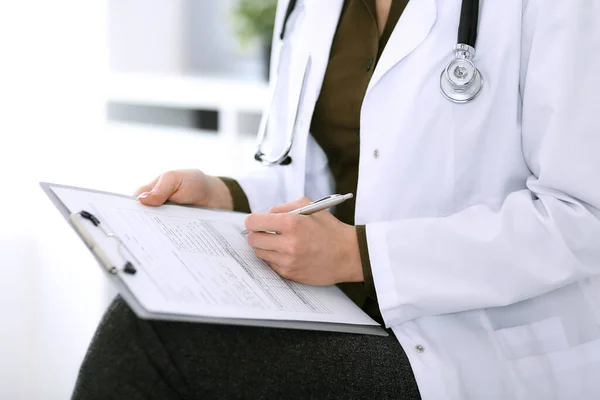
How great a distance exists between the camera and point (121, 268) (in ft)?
2.45

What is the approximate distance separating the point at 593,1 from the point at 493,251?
0.33 m

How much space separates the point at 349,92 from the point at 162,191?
33 cm

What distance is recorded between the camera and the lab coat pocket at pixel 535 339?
933 mm

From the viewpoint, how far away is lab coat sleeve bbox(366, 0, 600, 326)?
871 mm

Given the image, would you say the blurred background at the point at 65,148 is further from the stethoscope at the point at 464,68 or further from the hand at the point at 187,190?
the stethoscope at the point at 464,68

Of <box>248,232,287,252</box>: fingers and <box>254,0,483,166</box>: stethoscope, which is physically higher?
<box>254,0,483,166</box>: stethoscope

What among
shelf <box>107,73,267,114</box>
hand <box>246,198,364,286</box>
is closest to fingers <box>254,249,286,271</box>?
hand <box>246,198,364,286</box>

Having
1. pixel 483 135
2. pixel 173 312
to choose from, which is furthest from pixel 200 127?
pixel 173 312

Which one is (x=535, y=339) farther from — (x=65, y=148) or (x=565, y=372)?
(x=65, y=148)

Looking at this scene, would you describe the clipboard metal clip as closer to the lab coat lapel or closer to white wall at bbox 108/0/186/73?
the lab coat lapel

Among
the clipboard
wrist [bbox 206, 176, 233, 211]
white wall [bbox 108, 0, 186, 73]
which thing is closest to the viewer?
the clipboard

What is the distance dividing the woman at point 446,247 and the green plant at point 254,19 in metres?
1.80

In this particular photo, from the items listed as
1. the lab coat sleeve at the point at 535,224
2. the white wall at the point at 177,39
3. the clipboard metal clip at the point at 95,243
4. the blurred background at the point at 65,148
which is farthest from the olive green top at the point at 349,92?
the white wall at the point at 177,39

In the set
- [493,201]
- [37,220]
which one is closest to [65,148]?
[37,220]
